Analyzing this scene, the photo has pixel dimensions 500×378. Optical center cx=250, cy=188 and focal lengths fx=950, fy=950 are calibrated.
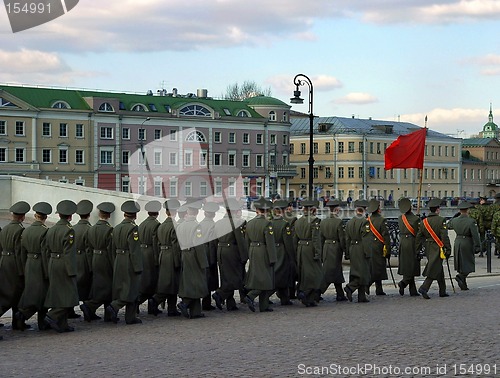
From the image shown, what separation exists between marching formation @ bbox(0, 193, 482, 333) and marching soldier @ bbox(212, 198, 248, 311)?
0.06 ft

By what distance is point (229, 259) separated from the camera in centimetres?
1630

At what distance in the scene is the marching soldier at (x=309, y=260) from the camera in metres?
16.5

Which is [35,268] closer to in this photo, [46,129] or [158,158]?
[46,129]

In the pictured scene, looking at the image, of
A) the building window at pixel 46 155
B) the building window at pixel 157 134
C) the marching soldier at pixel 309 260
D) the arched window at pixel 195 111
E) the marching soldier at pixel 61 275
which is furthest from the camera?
the arched window at pixel 195 111

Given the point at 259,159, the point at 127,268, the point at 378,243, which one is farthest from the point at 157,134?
the point at 127,268

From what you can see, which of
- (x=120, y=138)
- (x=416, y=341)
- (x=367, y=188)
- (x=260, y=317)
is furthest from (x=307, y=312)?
(x=367, y=188)

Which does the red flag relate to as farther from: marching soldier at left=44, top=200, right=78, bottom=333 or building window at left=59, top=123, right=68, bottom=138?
building window at left=59, top=123, right=68, bottom=138

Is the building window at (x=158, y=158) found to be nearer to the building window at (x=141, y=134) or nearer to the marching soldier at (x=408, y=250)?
the building window at (x=141, y=134)

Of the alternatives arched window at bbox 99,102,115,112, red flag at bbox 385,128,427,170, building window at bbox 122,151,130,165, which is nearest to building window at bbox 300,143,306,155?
building window at bbox 122,151,130,165

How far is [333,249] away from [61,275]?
5.81 m

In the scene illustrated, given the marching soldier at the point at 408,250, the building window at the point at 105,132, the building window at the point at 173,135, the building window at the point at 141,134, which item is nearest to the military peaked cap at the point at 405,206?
the marching soldier at the point at 408,250

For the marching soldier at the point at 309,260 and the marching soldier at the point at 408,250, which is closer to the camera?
the marching soldier at the point at 309,260

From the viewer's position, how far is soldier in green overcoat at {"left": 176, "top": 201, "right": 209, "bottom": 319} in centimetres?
1500

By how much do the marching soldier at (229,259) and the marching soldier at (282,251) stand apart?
0.63 meters
